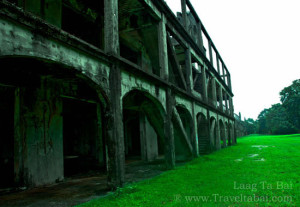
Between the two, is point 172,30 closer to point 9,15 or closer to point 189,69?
point 189,69

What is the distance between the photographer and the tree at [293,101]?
42219 millimetres

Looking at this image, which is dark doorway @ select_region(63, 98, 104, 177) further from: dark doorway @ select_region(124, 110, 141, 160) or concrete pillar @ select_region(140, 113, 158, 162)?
dark doorway @ select_region(124, 110, 141, 160)

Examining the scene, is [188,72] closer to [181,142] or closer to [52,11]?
[181,142]

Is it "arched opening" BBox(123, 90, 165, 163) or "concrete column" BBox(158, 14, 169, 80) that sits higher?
"concrete column" BBox(158, 14, 169, 80)

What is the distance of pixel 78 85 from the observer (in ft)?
24.3

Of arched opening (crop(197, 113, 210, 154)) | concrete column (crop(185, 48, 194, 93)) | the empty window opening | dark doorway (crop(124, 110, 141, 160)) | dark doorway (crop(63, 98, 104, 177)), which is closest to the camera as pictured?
the empty window opening

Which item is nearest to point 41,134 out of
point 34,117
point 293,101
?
point 34,117

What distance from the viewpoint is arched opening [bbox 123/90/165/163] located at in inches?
332

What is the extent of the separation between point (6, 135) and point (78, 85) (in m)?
2.73

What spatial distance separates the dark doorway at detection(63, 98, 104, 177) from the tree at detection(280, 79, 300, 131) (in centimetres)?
4534

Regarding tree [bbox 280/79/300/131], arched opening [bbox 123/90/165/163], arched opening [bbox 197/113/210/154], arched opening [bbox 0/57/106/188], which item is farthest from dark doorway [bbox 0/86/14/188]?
tree [bbox 280/79/300/131]

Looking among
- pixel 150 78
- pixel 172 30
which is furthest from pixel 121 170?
pixel 172 30

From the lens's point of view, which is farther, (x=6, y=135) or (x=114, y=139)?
(x=6, y=135)

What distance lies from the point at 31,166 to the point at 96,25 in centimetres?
609
